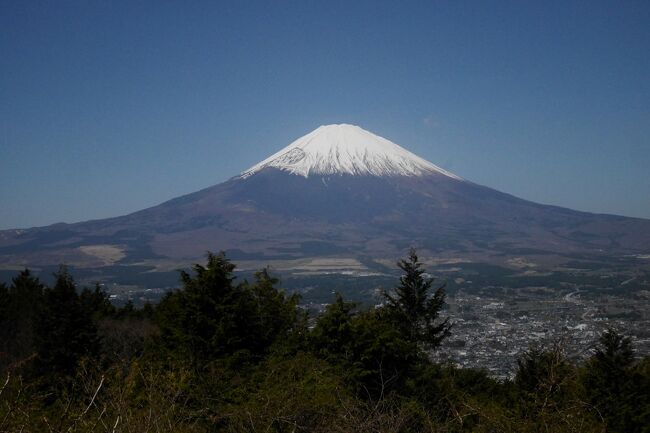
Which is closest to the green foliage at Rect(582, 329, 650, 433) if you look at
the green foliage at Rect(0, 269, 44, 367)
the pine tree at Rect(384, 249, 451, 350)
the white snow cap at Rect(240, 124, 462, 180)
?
the pine tree at Rect(384, 249, 451, 350)

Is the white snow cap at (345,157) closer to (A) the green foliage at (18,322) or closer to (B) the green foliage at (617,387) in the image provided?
(A) the green foliage at (18,322)

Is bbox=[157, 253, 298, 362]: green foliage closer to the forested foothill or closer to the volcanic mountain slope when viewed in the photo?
the forested foothill

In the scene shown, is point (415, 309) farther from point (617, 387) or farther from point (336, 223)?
point (336, 223)

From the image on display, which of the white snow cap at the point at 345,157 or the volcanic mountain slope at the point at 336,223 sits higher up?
the white snow cap at the point at 345,157

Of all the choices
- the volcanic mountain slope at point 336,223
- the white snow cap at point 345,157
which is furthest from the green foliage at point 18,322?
the white snow cap at point 345,157

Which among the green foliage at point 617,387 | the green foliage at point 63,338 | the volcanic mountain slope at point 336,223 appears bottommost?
the green foliage at point 617,387

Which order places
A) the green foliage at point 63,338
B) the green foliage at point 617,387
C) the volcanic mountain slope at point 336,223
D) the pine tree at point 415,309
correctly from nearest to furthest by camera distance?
the green foliage at point 617,387 < the green foliage at point 63,338 < the pine tree at point 415,309 < the volcanic mountain slope at point 336,223

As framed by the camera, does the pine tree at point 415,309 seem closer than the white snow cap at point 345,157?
Yes
